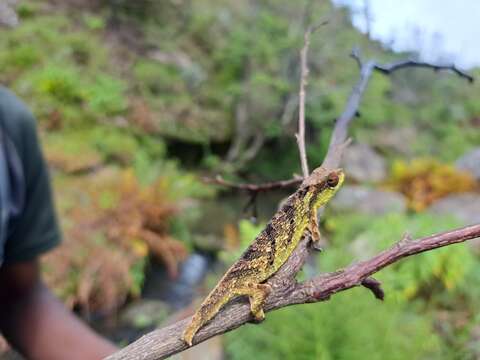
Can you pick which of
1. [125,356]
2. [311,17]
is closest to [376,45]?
[125,356]

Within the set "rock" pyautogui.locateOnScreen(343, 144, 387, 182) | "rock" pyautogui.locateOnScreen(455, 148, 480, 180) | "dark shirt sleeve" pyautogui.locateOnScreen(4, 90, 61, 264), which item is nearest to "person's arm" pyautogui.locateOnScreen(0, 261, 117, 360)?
"dark shirt sleeve" pyautogui.locateOnScreen(4, 90, 61, 264)

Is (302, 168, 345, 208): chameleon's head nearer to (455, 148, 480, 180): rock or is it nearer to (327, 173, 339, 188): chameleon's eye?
A: (327, 173, 339, 188): chameleon's eye

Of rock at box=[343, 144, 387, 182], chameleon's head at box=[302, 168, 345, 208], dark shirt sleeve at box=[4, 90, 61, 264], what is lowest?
rock at box=[343, 144, 387, 182]

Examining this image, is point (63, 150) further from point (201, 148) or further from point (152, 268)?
point (201, 148)

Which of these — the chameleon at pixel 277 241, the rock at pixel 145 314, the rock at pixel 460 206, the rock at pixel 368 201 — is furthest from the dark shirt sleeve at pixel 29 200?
the rock at pixel 460 206

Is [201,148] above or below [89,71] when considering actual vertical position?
below

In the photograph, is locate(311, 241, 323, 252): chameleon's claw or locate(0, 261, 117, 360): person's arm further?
locate(0, 261, 117, 360): person's arm
